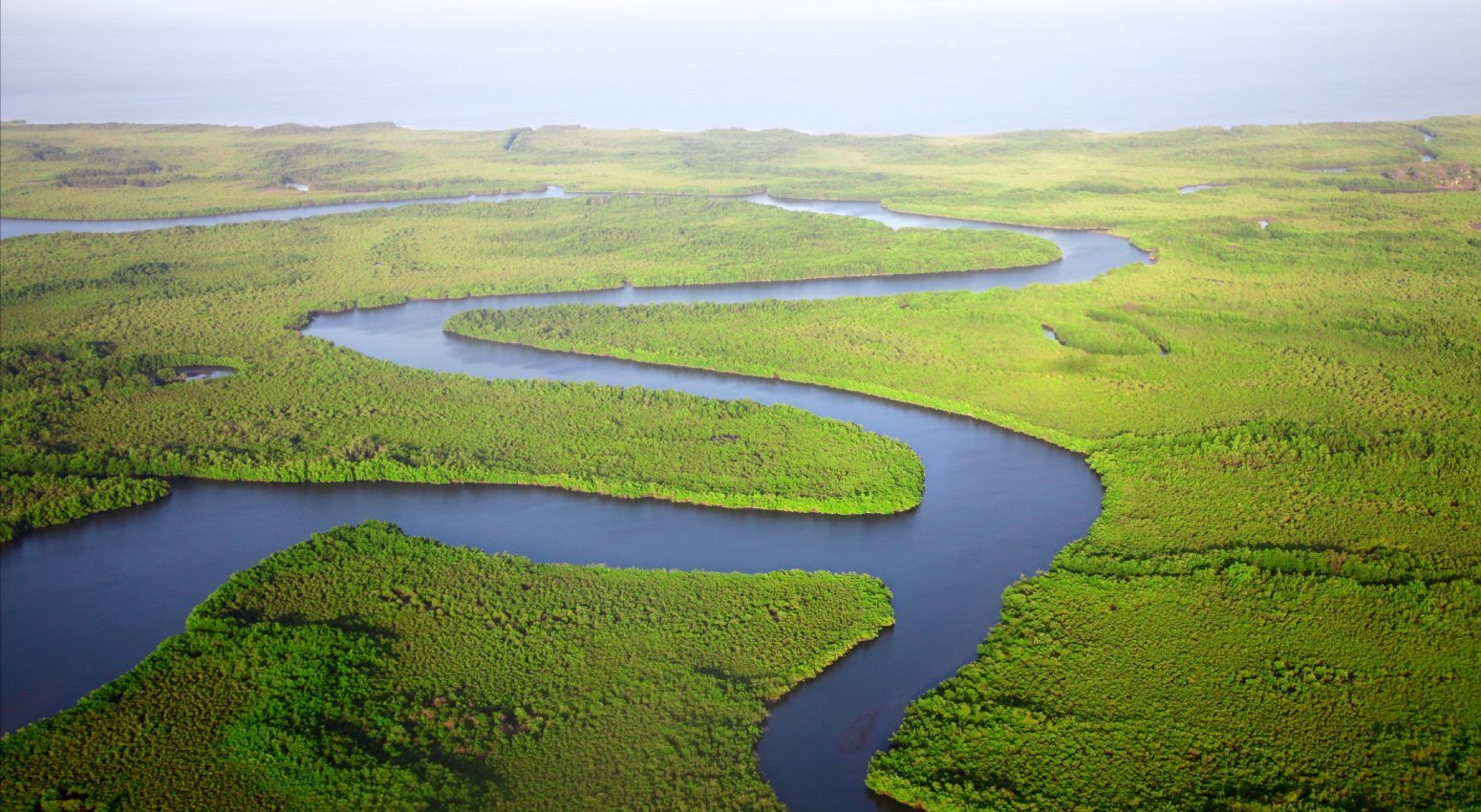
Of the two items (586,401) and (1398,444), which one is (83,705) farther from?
(1398,444)

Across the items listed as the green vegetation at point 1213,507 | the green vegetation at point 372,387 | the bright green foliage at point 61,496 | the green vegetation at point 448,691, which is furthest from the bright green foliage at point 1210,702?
the bright green foliage at point 61,496

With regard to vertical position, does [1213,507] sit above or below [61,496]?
below

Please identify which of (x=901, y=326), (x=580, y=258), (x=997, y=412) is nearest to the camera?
(x=997, y=412)

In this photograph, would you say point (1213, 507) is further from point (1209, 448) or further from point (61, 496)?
point (61, 496)

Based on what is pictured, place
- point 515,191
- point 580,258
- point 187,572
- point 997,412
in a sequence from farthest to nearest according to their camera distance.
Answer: point 515,191, point 580,258, point 997,412, point 187,572

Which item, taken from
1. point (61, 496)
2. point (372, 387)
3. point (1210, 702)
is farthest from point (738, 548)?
point (61, 496)

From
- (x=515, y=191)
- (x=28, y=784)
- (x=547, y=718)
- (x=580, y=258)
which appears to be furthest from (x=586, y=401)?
(x=515, y=191)

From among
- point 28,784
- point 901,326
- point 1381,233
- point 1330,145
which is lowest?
→ point 28,784
